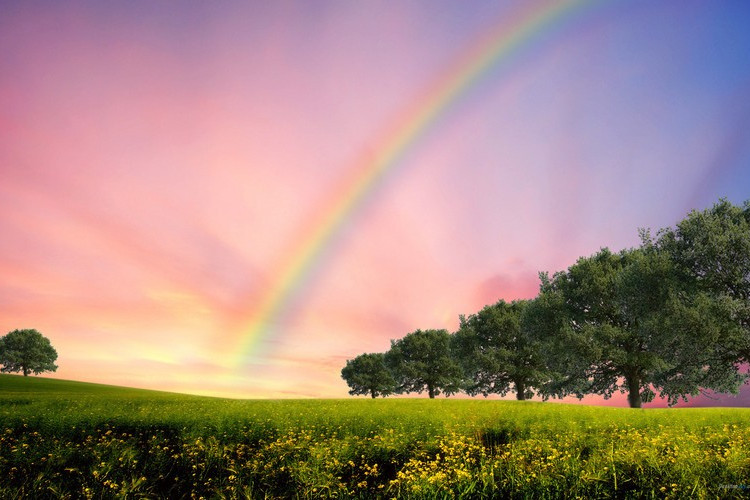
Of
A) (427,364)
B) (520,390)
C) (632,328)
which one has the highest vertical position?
(632,328)

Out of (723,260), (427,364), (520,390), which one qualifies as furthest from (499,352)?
(723,260)

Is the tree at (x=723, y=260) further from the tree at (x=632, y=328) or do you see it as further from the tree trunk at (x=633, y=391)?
the tree trunk at (x=633, y=391)

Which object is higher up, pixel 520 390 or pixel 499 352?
pixel 499 352

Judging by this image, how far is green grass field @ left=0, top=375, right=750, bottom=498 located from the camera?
28.7 feet

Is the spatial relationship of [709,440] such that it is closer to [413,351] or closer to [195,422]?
[195,422]

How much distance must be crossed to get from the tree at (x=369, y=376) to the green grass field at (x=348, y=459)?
61411 mm

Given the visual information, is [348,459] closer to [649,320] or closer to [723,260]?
[649,320]

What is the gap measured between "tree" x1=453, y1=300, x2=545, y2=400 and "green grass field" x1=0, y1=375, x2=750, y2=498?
33245mm

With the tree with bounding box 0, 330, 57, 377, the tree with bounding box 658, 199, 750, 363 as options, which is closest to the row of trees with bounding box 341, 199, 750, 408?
the tree with bounding box 658, 199, 750, 363

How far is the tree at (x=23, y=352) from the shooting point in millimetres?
87500

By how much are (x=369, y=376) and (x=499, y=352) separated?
34308 millimetres

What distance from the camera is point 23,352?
88500mm

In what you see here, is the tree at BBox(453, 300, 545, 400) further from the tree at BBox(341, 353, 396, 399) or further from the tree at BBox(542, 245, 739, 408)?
the tree at BBox(341, 353, 396, 399)

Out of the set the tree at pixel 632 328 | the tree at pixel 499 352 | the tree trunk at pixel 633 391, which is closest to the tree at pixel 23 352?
the tree at pixel 499 352
